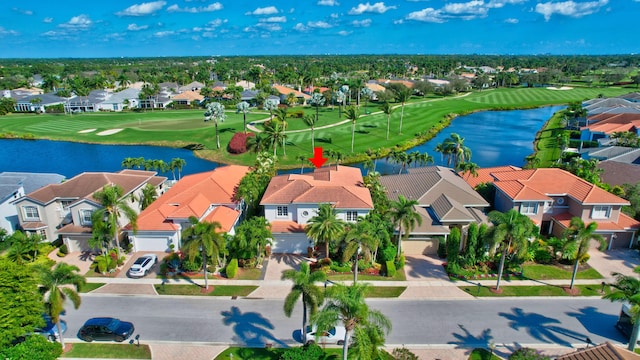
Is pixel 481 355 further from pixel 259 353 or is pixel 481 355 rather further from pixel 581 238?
pixel 259 353

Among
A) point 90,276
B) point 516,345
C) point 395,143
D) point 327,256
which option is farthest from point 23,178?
point 395,143

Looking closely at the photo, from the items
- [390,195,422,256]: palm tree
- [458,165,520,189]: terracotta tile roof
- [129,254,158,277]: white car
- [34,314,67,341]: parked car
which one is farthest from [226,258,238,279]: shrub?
[458,165,520,189]: terracotta tile roof

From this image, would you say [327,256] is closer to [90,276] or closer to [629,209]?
[90,276]

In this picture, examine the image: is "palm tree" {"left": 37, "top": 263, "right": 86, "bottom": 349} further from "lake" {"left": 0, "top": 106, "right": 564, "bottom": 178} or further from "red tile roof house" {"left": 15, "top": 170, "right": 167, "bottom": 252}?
"lake" {"left": 0, "top": 106, "right": 564, "bottom": 178}

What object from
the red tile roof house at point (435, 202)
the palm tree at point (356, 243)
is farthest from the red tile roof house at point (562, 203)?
the palm tree at point (356, 243)

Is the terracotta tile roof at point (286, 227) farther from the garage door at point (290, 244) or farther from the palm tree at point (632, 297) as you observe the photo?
the palm tree at point (632, 297)

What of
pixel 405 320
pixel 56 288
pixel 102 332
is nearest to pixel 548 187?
pixel 405 320
